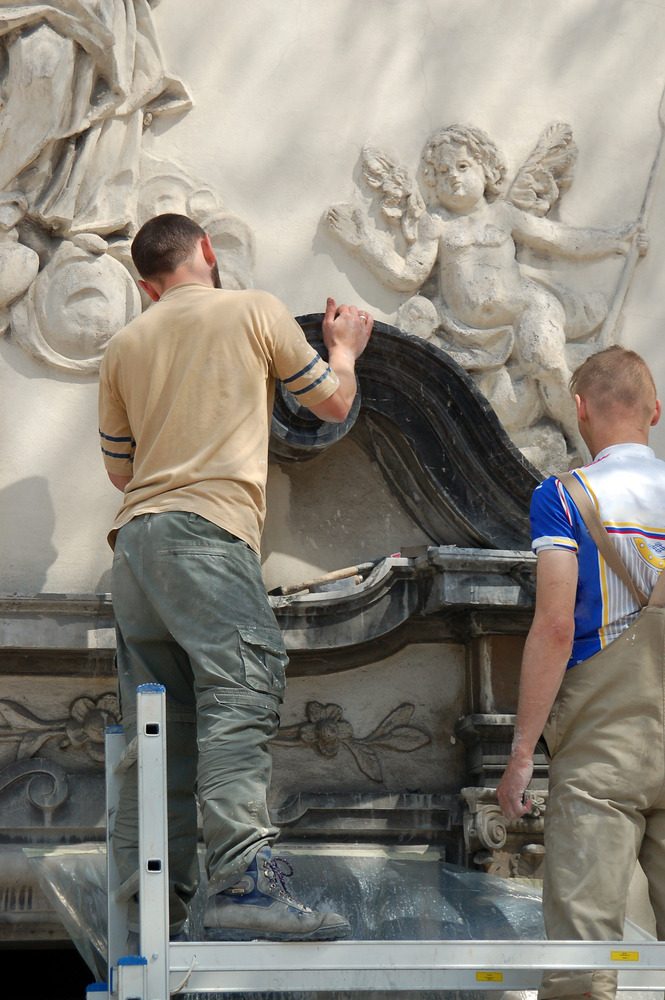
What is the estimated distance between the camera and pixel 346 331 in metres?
2.78

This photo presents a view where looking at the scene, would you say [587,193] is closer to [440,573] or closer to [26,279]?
[440,573]

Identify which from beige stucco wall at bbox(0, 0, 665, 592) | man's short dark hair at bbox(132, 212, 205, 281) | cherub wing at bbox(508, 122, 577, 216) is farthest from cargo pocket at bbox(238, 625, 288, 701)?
cherub wing at bbox(508, 122, 577, 216)

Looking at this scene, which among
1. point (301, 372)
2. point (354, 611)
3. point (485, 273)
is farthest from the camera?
point (485, 273)

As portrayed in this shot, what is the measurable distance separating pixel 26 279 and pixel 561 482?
179cm

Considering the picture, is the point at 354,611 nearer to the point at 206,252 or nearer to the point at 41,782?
the point at 41,782

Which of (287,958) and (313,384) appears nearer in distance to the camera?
(287,958)

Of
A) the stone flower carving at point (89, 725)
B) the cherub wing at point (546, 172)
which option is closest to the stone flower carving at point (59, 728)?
the stone flower carving at point (89, 725)

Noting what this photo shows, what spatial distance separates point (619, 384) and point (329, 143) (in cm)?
175

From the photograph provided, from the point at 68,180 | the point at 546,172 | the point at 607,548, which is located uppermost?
the point at 546,172

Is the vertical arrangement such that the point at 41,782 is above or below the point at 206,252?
below

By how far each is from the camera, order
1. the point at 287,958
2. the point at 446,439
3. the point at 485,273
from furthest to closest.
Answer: the point at 485,273
the point at 446,439
the point at 287,958

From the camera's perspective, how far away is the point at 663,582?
2264mm

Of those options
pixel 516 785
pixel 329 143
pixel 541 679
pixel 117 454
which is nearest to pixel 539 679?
pixel 541 679

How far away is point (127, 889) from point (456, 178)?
249 centimetres
